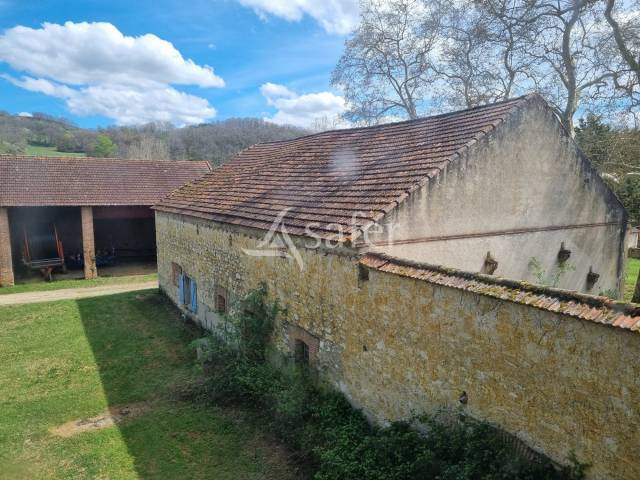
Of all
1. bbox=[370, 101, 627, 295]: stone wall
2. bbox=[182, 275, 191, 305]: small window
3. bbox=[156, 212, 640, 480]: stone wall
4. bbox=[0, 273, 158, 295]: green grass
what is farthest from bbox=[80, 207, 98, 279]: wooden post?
bbox=[370, 101, 627, 295]: stone wall

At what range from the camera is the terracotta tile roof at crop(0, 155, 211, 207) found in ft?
70.2

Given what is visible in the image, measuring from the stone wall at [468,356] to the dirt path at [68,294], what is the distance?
12.3 metres

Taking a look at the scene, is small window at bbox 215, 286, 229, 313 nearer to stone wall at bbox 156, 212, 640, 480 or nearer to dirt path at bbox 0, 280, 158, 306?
stone wall at bbox 156, 212, 640, 480

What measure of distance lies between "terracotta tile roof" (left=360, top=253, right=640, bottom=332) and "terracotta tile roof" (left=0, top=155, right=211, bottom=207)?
20.4 meters

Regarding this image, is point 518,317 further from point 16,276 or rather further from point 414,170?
point 16,276

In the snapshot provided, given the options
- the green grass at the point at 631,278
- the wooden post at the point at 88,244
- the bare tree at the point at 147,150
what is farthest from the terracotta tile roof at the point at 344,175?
the bare tree at the point at 147,150

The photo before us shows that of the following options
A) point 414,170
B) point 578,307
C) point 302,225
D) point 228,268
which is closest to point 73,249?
point 228,268

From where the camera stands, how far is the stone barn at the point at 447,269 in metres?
4.61

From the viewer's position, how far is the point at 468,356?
564cm

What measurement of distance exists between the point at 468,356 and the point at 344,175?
19.1 feet

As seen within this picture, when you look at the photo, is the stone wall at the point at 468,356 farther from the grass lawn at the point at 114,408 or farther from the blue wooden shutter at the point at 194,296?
the blue wooden shutter at the point at 194,296

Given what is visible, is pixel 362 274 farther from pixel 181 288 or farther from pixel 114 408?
pixel 181 288

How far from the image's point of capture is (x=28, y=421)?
884 cm

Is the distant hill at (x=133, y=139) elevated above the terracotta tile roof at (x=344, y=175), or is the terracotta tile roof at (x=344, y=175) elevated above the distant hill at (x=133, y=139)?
the distant hill at (x=133, y=139)
